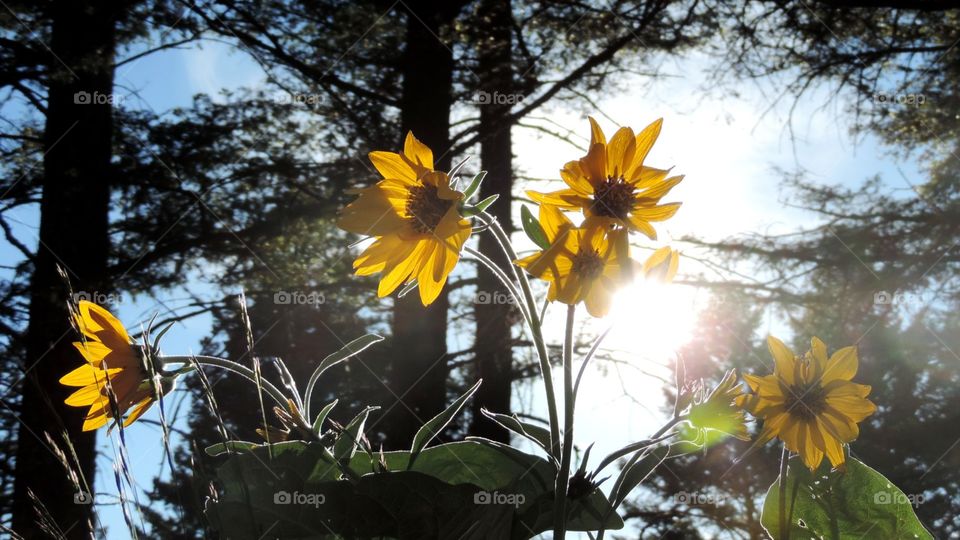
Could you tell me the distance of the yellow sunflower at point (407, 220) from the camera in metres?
0.47

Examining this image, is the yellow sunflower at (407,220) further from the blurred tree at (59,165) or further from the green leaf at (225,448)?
the blurred tree at (59,165)

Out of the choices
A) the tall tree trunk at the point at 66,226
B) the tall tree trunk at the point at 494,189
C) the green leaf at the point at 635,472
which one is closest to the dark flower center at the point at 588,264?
the green leaf at the point at 635,472

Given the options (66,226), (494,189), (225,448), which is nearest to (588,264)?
(225,448)

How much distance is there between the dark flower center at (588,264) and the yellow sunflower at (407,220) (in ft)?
0.27

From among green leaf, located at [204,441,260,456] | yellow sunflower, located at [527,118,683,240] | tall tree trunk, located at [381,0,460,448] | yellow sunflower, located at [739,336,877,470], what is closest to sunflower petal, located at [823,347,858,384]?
yellow sunflower, located at [739,336,877,470]

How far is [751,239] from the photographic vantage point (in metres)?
4.07

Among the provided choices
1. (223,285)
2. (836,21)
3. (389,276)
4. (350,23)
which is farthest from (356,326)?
(389,276)

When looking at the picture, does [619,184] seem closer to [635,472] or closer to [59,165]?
[635,472]

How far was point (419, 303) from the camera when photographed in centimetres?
314

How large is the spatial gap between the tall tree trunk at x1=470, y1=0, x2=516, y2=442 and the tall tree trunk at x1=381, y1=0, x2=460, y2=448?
0.19 metres

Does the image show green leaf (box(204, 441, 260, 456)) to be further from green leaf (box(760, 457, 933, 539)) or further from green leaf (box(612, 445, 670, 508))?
green leaf (box(760, 457, 933, 539))

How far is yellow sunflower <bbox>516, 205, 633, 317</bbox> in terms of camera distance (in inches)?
15.3

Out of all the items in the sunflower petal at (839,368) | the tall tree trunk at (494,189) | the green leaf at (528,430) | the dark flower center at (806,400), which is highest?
the tall tree trunk at (494,189)

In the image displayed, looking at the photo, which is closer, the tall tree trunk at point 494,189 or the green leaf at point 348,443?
the green leaf at point 348,443
